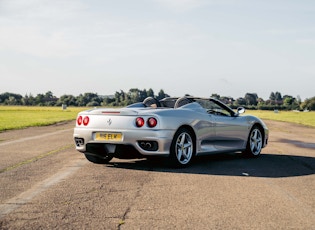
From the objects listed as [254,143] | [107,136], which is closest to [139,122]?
[107,136]

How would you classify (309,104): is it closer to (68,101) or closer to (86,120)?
(68,101)

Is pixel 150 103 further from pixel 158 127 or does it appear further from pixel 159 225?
pixel 159 225

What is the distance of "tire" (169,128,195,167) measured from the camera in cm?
804

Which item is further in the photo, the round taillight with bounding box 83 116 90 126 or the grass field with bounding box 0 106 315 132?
the grass field with bounding box 0 106 315 132

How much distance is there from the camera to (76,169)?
8.02 metres

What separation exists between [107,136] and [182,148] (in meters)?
1.28

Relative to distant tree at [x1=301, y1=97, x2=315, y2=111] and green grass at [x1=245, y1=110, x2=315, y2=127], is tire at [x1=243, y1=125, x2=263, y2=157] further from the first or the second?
distant tree at [x1=301, y1=97, x2=315, y2=111]

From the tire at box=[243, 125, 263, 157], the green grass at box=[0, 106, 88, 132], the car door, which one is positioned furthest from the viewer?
the green grass at box=[0, 106, 88, 132]

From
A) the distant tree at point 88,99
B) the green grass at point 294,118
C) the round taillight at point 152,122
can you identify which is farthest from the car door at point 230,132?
the distant tree at point 88,99

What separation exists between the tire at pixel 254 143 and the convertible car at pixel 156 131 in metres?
0.84

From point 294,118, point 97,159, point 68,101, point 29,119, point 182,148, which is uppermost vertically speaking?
point 182,148

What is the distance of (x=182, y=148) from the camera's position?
829 centimetres

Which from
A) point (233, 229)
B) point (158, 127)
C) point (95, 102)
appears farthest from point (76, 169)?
point (95, 102)

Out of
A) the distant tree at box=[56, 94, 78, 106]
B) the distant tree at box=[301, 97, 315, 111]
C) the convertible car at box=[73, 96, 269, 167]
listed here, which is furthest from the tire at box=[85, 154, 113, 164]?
the distant tree at box=[301, 97, 315, 111]
